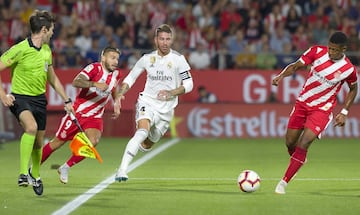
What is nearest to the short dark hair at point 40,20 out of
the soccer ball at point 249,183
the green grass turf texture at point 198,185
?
the green grass turf texture at point 198,185

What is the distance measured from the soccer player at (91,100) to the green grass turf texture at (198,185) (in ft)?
2.04

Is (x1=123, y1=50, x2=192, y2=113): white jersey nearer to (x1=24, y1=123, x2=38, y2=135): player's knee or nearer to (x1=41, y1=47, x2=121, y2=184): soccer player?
(x1=41, y1=47, x2=121, y2=184): soccer player

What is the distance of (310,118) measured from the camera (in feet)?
40.4

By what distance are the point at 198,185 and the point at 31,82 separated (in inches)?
115

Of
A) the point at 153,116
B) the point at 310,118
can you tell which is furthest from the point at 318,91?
the point at 153,116

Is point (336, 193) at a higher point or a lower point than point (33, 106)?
lower

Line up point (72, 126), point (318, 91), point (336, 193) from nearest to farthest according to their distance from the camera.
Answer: point (336, 193), point (318, 91), point (72, 126)

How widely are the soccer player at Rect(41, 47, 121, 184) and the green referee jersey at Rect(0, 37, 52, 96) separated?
6.39 feet

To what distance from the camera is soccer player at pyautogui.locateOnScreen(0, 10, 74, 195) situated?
11406mm

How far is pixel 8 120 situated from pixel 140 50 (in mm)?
4253

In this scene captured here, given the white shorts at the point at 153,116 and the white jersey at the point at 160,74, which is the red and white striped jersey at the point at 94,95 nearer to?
the white jersey at the point at 160,74

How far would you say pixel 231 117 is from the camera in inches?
994

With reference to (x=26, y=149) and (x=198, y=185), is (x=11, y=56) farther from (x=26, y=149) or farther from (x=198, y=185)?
(x=198, y=185)

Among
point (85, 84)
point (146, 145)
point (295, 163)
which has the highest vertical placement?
point (85, 84)
